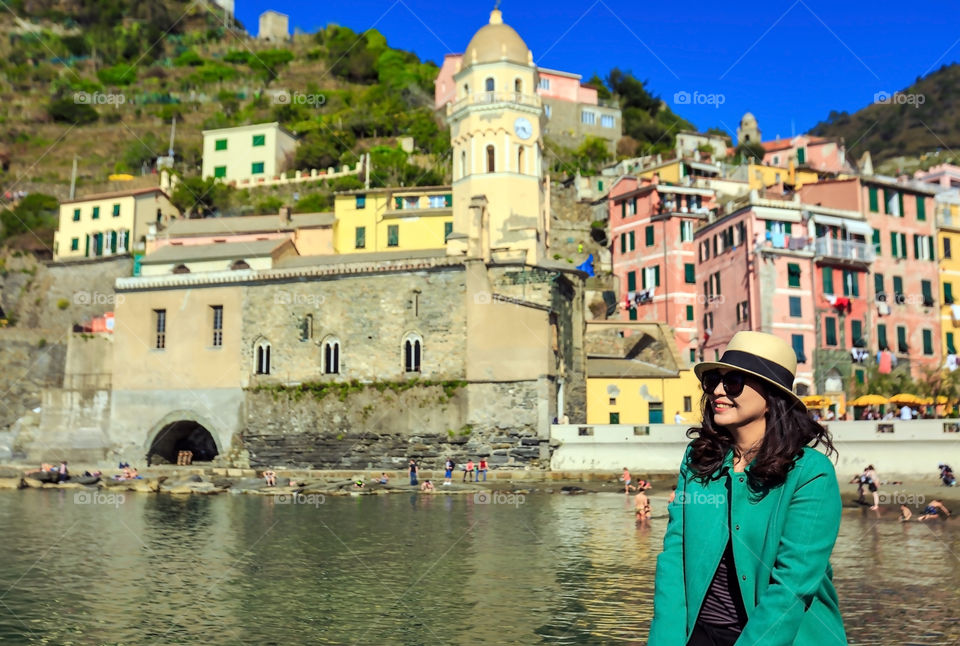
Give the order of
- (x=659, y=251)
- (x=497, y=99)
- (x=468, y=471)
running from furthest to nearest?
(x=659, y=251) < (x=497, y=99) < (x=468, y=471)

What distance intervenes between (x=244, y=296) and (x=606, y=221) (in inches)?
1111

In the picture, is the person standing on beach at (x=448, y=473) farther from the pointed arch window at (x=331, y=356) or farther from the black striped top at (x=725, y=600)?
the black striped top at (x=725, y=600)

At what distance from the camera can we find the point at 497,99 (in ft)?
146

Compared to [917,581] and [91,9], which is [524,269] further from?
[91,9]

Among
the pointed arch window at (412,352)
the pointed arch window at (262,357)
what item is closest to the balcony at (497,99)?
the pointed arch window at (412,352)

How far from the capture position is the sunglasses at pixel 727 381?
4.07m

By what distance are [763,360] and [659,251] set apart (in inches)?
2001

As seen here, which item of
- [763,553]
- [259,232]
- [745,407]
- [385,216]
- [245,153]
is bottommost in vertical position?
[763,553]

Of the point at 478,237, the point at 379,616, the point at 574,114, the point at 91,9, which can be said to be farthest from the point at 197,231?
the point at 91,9

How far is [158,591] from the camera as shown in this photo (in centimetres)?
1453

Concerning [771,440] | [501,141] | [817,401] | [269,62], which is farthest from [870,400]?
[269,62]

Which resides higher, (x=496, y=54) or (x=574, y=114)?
(x=574, y=114)

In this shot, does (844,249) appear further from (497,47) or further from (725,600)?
(725,600)

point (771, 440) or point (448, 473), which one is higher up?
point (771, 440)
